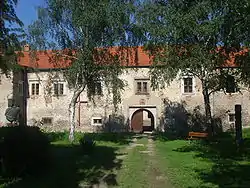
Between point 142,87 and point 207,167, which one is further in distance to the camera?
point 142,87

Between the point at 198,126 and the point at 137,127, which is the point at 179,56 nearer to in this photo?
the point at 198,126

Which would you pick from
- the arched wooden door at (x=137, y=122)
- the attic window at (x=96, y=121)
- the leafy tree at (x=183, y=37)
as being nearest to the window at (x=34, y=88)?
the attic window at (x=96, y=121)

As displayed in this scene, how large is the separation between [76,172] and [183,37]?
11.7 meters

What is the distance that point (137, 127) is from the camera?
34.9m

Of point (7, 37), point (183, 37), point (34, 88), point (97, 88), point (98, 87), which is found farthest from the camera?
point (34, 88)

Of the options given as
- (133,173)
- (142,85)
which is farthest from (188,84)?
(133,173)

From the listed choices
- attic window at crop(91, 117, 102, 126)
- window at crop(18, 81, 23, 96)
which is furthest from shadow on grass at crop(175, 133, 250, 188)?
window at crop(18, 81, 23, 96)

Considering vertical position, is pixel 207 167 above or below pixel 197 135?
below

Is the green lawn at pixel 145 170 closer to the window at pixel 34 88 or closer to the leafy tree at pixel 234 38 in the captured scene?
the leafy tree at pixel 234 38

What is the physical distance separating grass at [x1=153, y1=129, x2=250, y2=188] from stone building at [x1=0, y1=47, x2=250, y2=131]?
43.6ft

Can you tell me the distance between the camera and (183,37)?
803 inches

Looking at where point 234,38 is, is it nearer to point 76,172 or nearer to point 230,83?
point 230,83

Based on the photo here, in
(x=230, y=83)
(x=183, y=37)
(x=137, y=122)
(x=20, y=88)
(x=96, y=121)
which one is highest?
(x=183, y=37)

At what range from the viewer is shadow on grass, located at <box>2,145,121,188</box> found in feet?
31.2
